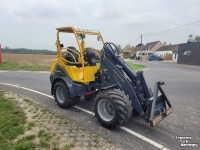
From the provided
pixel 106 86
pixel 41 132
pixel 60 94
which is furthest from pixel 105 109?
pixel 60 94

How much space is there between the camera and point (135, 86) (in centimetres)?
420

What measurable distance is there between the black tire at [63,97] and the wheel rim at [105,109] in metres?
1.32

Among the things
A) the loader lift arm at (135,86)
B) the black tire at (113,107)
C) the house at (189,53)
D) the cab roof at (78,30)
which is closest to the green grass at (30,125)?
the black tire at (113,107)

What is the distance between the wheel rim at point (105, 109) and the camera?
14.0ft

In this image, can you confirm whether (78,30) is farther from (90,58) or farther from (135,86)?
(135,86)

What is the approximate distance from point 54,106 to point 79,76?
4.66 ft

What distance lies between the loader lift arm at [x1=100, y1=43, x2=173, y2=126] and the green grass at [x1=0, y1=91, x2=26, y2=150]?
243cm

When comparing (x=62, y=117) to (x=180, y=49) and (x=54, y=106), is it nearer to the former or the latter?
(x=54, y=106)

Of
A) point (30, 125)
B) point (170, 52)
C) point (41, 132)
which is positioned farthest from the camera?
point (170, 52)

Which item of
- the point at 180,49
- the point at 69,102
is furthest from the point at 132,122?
the point at 180,49

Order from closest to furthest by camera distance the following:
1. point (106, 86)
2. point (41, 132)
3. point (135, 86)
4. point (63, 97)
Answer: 1. point (41, 132)
2. point (135, 86)
3. point (106, 86)
4. point (63, 97)

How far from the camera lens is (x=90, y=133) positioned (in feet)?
12.7

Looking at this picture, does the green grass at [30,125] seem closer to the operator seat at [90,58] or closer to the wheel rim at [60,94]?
the wheel rim at [60,94]

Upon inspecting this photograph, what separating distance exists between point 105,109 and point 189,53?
29.6m
